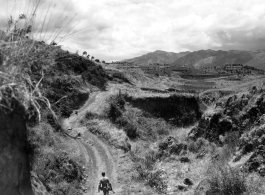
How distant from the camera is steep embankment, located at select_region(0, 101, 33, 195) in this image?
218 inches

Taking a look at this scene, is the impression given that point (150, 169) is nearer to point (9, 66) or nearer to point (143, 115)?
point (9, 66)

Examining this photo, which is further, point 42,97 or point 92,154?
point 92,154

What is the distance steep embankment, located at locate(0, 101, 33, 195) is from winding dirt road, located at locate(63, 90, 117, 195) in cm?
1055

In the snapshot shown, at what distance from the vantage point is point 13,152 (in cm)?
569

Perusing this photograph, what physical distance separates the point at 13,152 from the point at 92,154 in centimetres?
1632

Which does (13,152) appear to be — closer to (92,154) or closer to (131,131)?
(92,154)

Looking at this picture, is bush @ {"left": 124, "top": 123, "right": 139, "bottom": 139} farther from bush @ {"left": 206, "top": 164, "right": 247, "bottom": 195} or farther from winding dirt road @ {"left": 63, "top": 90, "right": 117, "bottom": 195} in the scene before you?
bush @ {"left": 206, "top": 164, "right": 247, "bottom": 195}

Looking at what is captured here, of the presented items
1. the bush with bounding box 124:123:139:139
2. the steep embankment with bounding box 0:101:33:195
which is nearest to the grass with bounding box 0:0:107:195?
the steep embankment with bounding box 0:101:33:195

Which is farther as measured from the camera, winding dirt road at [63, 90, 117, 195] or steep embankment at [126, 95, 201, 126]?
steep embankment at [126, 95, 201, 126]

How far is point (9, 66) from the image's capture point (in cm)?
511

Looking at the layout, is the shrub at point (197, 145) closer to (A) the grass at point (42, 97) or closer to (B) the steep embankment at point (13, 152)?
(A) the grass at point (42, 97)

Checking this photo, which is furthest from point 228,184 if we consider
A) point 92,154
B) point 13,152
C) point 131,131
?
point 131,131

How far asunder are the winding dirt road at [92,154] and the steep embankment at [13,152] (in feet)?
34.6

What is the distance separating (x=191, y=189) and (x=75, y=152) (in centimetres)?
985
